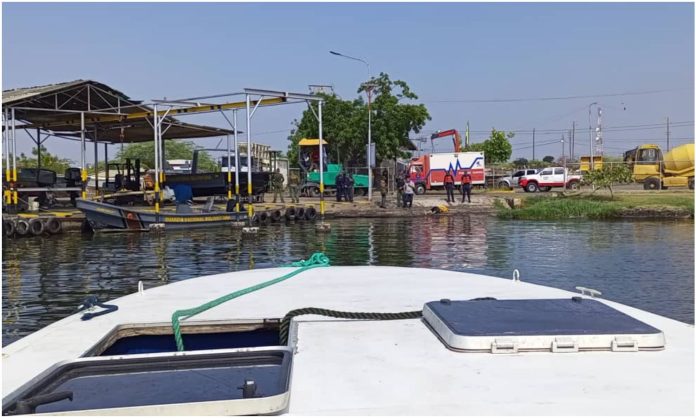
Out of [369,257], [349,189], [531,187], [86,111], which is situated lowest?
[369,257]

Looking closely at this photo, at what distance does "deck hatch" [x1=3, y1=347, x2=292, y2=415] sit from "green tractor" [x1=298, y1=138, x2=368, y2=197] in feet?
110

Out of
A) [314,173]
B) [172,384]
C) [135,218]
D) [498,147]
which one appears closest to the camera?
[172,384]

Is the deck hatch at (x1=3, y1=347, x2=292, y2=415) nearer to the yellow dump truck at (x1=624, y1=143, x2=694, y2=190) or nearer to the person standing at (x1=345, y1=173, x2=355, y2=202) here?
the person standing at (x1=345, y1=173, x2=355, y2=202)

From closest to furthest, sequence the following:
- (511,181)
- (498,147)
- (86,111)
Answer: (86,111)
(511,181)
(498,147)

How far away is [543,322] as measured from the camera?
8.95ft

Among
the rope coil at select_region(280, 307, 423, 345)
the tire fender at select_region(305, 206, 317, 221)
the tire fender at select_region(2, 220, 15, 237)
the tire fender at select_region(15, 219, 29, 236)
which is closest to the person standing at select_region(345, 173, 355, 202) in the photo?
the tire fender at select_region(305, 206, 317, 221)

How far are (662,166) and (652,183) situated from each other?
1238 mm

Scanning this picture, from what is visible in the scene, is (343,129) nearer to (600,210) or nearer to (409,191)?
(409,191)

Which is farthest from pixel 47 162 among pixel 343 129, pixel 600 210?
pixel 600 210

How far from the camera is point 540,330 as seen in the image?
2611mm

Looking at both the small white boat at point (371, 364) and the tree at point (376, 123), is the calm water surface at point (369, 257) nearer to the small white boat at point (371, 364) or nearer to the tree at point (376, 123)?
the small white boat at point (371, 364)

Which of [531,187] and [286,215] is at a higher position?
[531,187]

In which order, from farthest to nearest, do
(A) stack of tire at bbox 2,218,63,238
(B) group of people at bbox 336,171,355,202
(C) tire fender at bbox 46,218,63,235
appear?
1. (B) group of people at bbox 336,171,355,202
2. (C) tire fender at bbox 46,218,63,235
3. (A) stack of tire at bbox 2,218,63,238

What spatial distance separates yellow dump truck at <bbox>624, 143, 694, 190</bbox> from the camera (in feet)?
126
